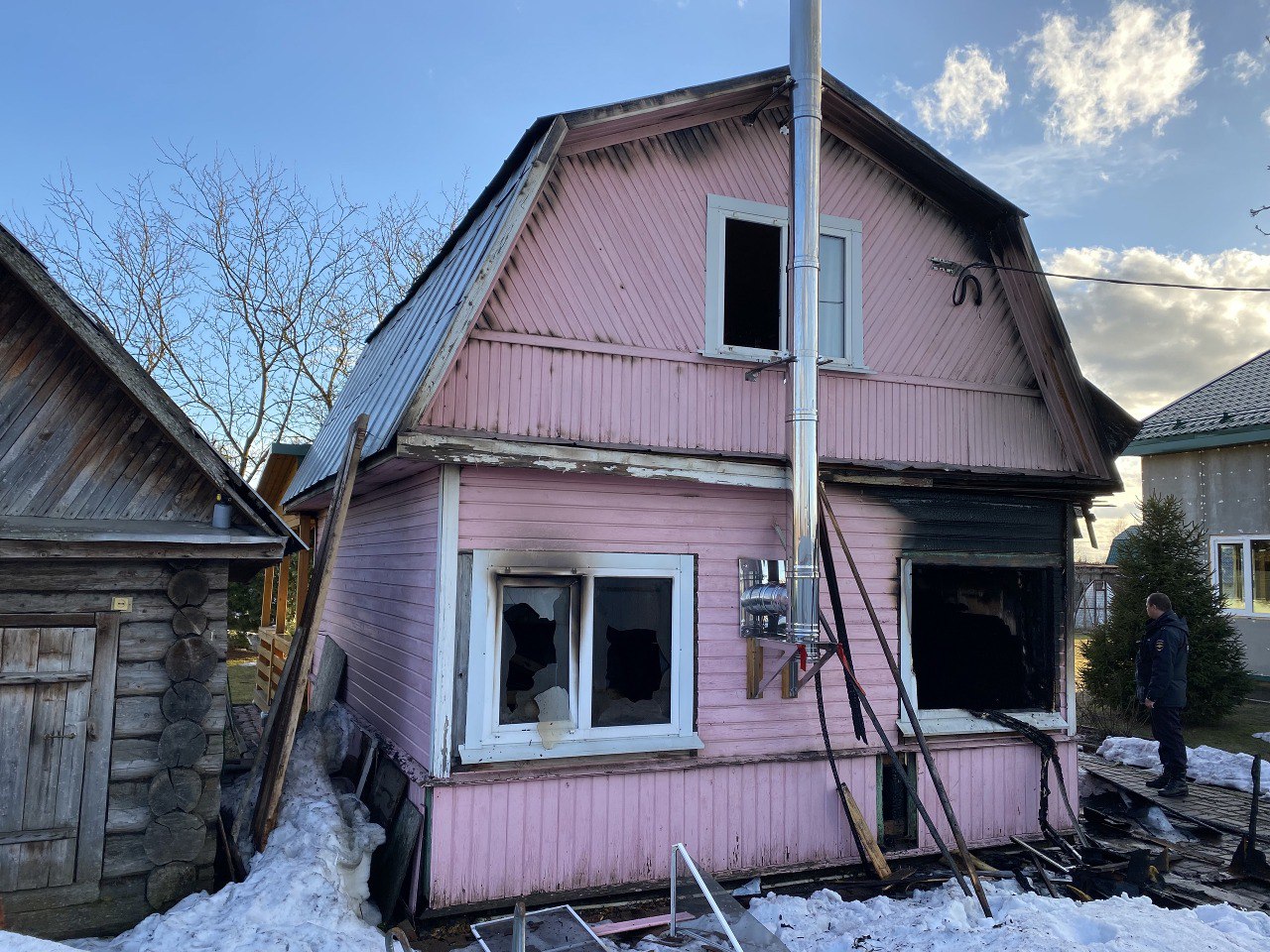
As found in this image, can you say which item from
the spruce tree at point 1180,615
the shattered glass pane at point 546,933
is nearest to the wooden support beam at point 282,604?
the shattered glass pane at point 546,933

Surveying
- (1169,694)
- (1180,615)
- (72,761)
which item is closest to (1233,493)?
(1180,615)

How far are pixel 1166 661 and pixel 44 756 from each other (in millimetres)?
9476

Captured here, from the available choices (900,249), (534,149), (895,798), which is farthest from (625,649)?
(900,249)

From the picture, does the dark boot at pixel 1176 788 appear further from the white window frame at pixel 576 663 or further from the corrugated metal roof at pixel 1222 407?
the corrugated metal roof at pixel 1222 407

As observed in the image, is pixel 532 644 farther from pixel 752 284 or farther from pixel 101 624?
pixel 752 284

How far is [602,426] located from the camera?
643 cm

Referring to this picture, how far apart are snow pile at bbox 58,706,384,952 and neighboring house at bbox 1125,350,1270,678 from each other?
48.6 ft

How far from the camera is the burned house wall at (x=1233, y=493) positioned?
1493 centimetres

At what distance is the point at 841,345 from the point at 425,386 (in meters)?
3.53

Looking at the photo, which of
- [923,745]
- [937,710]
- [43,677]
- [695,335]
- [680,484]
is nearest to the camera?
[43,677]

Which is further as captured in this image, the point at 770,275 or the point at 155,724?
the point at 770,275

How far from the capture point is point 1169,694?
869cm

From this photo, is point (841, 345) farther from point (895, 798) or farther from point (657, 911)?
point (657, 911)

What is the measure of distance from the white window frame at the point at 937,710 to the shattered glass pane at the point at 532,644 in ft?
9.48
